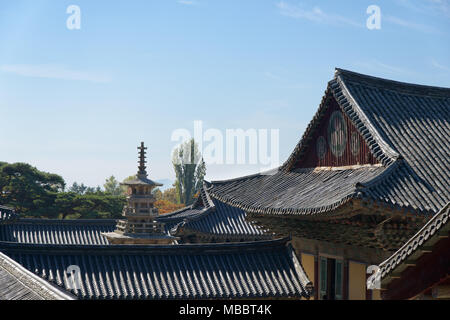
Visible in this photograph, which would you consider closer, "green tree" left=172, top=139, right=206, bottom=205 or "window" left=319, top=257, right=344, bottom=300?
"window" left=319, top=257, right=344, bottom=300

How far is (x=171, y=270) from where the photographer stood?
52.5 ft

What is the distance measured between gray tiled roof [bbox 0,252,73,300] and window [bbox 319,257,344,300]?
6.83 m

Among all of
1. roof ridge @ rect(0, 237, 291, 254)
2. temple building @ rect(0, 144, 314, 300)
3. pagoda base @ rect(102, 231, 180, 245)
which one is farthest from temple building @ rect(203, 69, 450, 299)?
pagoda base @ rect(102, 231, 180, 245)

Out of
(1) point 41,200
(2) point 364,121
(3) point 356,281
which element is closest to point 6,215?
(2) point 364,121

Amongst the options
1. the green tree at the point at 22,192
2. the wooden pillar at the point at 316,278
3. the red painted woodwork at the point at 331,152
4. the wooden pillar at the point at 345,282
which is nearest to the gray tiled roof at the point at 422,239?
the wooden pillar at the point at 345,282

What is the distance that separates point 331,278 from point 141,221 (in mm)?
16412

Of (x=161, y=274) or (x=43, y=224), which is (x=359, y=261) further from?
(x=43, y=224)

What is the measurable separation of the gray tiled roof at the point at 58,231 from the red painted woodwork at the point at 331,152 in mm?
18068

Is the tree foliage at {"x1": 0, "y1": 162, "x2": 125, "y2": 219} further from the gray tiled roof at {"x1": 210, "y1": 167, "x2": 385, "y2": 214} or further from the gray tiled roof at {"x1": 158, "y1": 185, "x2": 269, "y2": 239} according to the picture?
the gray tiled roof at {"x1": 210, "y1": 167, "x2": 385, "y2": 214}

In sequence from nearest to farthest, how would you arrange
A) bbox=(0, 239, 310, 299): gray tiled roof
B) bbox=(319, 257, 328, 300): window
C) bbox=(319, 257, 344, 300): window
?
bbox=(0, 239, 310, 299): gray tiled roof
bbox=(319, 257, 344, 300): window
bbox=(319, 257, 328, 300): window

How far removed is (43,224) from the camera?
116ft

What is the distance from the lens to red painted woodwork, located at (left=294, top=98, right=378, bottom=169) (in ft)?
54.1

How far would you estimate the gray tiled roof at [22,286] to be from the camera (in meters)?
11.1

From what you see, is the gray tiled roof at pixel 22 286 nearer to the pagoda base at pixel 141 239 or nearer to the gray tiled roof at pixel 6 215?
the gray tiled roof at pixel 6 215
